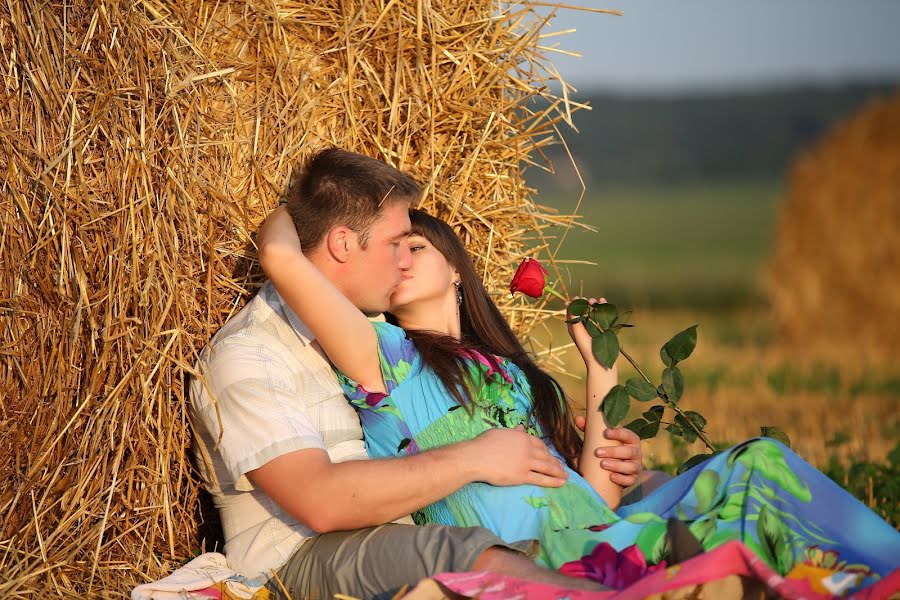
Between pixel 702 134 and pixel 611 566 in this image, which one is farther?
pixel 702 134

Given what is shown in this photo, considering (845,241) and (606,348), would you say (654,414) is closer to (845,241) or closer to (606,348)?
(606,348)

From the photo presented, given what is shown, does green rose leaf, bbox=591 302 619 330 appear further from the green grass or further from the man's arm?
the green grass

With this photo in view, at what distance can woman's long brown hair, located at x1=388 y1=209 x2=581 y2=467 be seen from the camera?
10.2 feet

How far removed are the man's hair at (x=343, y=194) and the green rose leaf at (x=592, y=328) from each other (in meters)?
0.67

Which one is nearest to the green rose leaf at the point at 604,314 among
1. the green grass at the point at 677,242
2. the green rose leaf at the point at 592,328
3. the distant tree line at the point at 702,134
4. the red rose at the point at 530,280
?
the green rose leaf at the point at 592,328

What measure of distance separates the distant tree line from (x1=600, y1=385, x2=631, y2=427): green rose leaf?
57.7 m

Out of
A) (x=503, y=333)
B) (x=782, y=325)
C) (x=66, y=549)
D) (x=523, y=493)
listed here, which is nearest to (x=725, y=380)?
(x=782, y=325)

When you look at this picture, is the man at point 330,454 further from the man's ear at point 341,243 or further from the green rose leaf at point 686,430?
the green rose leaf at point 686,430

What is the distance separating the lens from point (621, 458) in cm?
311

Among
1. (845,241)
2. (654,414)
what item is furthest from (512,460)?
(845,241)

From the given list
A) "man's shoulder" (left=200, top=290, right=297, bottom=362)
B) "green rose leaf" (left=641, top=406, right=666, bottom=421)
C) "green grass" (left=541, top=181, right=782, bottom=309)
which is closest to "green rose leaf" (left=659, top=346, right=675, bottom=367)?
"green rose leaf" (left=641, top=406, right=666, bottom=421)

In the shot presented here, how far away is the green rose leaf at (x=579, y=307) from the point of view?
127 inches

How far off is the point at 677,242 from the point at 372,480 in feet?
130

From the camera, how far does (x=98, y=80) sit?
3025mm
